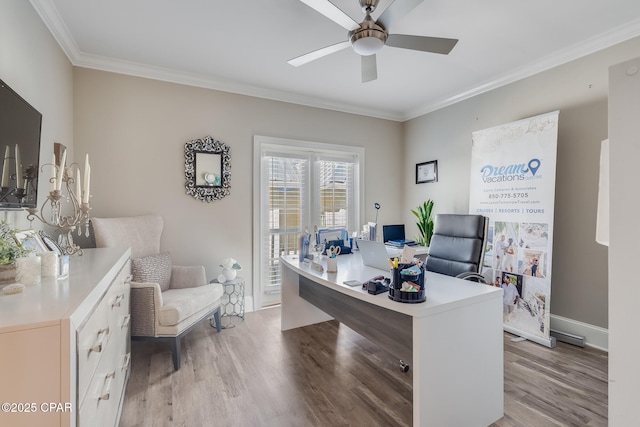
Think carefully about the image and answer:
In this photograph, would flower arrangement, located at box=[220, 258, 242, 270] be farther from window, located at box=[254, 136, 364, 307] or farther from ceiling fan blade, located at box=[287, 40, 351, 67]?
ceiling fan blade, located at box=[287, 40, 351, 67]

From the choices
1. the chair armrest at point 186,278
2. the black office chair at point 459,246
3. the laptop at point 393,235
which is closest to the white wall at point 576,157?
the black office chair at point 459,246

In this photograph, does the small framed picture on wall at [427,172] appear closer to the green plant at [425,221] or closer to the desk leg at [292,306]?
the green plant at [425,221]

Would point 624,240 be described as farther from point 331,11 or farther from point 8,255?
point 8,255

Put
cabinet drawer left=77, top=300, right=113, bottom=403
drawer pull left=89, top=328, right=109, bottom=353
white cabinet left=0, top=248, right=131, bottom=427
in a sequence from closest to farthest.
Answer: white cabinet left=0, top=248, right=131, bottom=427, cabinet drawer left=77, top=300, right=113, bottom=403, drawer pull left=89, top=328, right=109, bottom=353

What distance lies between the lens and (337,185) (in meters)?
4.14

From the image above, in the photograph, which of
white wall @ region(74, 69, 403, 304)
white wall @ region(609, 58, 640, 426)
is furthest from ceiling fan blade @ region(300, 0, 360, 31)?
white wall @ region(74, 69, 403, 304)

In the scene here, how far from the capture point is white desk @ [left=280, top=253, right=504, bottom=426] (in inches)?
55.1

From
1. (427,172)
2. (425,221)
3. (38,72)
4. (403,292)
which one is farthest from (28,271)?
(427,172)

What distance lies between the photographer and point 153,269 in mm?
2602

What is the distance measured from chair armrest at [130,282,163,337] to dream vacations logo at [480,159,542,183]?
330 cm

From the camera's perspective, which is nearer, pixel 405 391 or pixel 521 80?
pixel 405 391

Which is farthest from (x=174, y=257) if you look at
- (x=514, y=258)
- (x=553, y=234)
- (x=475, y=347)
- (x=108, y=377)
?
(x=553, y=234)

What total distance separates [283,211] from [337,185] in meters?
0.87

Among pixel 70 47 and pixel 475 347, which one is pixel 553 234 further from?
pixel 70 47
